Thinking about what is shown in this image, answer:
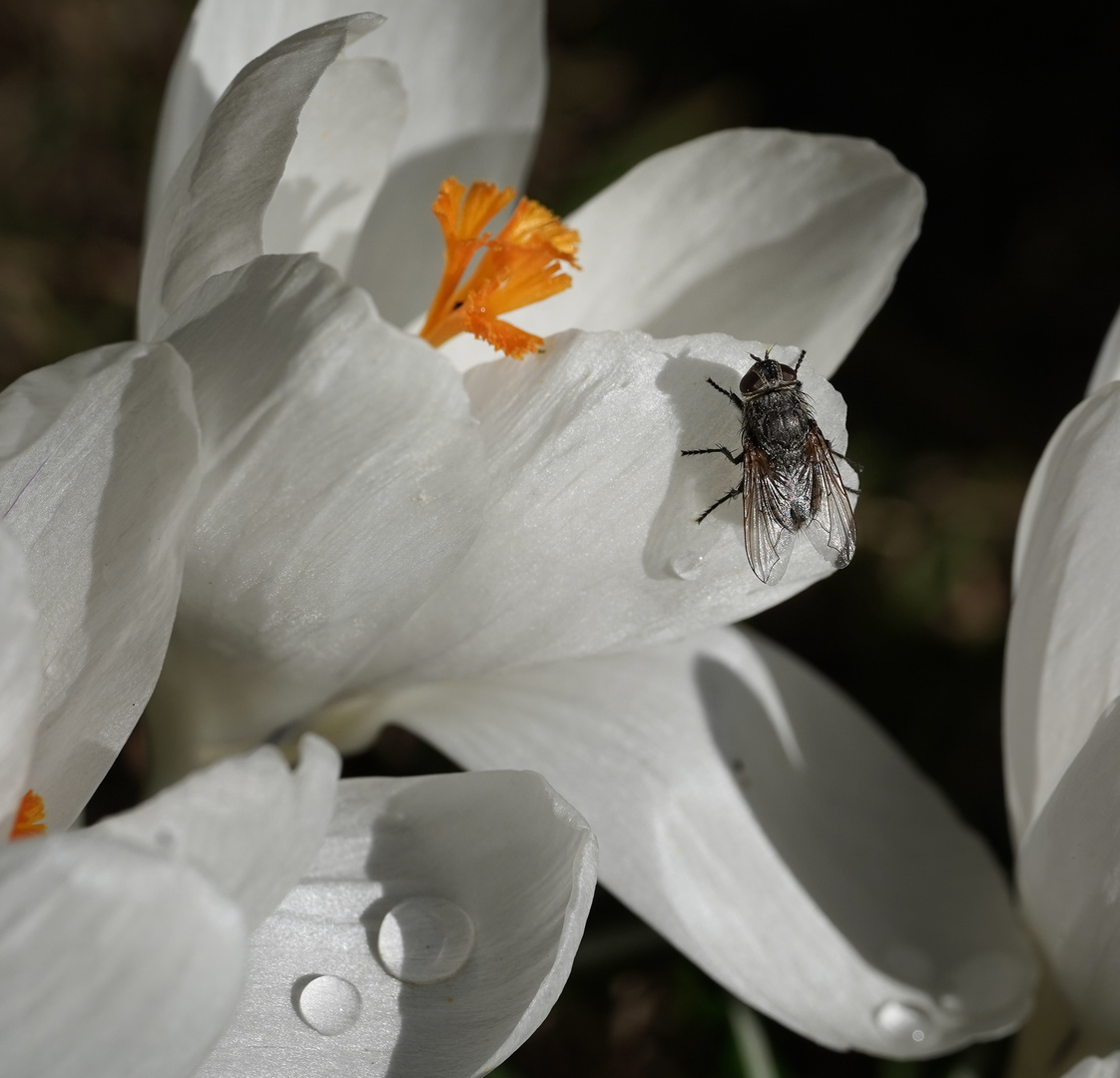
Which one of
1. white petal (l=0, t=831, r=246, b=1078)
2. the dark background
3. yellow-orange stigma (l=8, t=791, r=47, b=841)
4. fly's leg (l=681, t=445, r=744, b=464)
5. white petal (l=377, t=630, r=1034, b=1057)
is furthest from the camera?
the dark background

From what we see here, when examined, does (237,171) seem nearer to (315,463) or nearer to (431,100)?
(315,463)

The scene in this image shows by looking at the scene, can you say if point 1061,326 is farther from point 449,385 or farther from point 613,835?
point 449,385

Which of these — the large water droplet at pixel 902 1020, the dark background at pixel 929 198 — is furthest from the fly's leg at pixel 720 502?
the dark background at pixel 929 198

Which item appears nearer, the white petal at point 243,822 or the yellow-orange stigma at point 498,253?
the white petal at point 243,822

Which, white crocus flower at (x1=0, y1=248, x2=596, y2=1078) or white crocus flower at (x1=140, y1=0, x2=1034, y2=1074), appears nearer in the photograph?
white crocus flower at (x1=0, y1=248, x2=596, y2=1078)

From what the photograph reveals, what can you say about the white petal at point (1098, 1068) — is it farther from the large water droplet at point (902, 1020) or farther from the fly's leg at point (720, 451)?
the fly's leg at point (720, 451)

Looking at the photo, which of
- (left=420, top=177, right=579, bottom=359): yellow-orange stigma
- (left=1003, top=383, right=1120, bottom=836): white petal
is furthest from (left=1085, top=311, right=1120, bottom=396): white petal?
(left=420, top=177, right=579, bottom=359): yellow-orange stigma

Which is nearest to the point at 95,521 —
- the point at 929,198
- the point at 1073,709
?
the point at 1073,709

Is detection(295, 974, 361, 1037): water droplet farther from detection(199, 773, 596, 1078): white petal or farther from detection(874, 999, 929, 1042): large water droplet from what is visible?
detection(874, 999, 929, 1042): large water droplet
